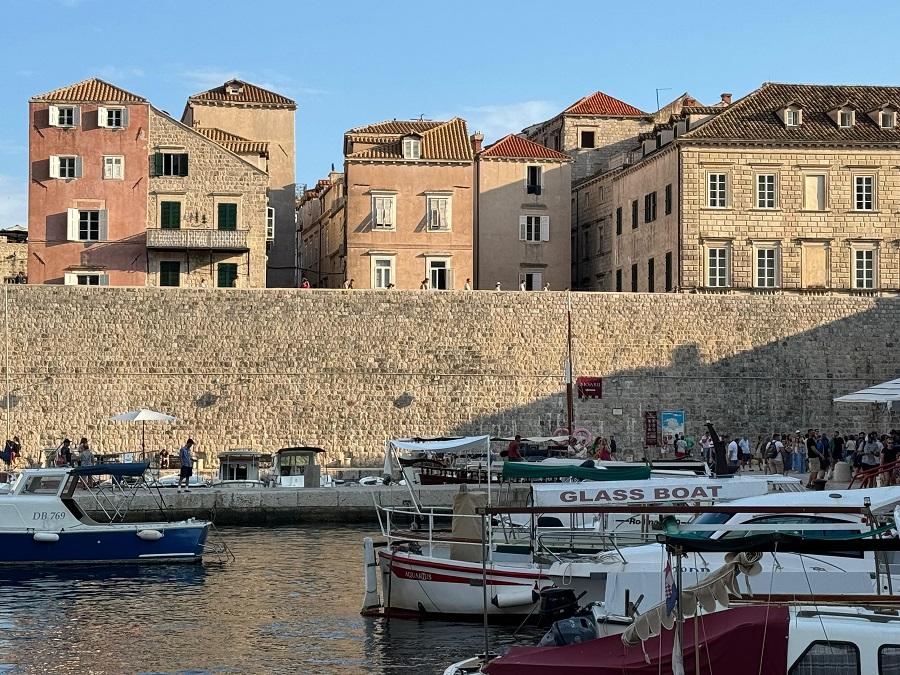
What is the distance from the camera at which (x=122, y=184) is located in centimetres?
4766

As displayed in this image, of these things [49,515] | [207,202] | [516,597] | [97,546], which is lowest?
[516,597]

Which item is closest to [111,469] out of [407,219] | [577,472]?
[577,472]

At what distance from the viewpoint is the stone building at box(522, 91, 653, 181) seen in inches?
2360

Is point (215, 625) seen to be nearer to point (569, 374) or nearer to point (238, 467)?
point (238, 467)

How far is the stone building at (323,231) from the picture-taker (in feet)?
185

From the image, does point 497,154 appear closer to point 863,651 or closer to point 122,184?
point 122,184

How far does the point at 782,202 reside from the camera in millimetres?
49438

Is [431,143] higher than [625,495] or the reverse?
higher

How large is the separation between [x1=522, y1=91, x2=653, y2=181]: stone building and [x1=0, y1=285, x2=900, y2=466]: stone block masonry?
47.6 ft

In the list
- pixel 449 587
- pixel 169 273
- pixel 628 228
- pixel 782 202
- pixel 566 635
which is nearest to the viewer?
pixel 566 635

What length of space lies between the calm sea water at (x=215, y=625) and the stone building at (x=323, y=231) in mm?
29529

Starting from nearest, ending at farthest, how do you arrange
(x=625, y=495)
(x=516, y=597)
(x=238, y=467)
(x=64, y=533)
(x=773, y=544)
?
(x=773, y=544)
(x=516, y=597)
(x=625, y=495)
(x=64, y=533)
(x=238, y=467)

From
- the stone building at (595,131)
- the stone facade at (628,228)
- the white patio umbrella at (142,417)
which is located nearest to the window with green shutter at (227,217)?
the white patio umbrella at (142,417)

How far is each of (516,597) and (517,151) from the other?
35374mm
